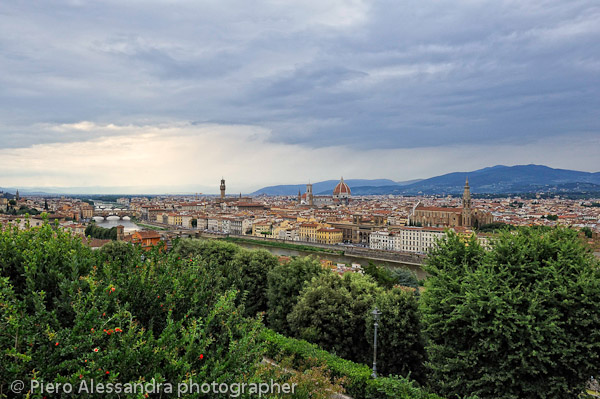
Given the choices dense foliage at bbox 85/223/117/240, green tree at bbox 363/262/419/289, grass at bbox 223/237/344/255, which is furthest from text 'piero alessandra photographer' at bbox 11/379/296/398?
grass at bbox 223/237/344/255

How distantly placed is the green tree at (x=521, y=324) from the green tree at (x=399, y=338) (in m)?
1.20

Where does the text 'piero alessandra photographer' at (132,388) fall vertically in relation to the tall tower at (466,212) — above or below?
above

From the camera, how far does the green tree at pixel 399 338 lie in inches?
318

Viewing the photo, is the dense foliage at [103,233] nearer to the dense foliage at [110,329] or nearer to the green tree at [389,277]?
the green tree at [389,277]

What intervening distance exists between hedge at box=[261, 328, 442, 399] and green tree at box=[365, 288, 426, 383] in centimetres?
170

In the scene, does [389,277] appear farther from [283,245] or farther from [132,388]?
[283,245]

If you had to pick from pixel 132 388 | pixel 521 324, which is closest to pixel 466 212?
pixel 521 324

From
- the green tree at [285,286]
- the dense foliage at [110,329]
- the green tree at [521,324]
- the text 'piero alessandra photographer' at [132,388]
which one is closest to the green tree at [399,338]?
the green tree at [521,324]

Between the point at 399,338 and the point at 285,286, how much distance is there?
3869mm

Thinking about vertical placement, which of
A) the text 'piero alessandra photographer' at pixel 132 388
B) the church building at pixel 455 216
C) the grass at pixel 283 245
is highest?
the text 'piero alessandra photographer' at pixel 132 388

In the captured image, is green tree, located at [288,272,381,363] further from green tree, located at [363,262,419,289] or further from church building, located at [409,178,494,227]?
church building, located at [409,178,494,227]

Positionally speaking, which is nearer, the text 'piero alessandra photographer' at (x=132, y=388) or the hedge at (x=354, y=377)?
the text 'piero alessandra photographer' at (x=132, y=388)

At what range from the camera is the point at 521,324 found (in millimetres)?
5688

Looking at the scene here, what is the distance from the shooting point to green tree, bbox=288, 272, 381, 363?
342 inches
